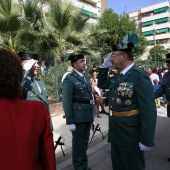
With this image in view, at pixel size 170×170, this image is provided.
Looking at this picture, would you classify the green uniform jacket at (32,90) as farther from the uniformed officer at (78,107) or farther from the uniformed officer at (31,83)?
the uniformed officer at (78,107)

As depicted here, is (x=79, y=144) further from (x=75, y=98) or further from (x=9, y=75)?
(x=9, y=75)

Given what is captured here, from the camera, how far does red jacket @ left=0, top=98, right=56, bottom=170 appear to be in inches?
52.9

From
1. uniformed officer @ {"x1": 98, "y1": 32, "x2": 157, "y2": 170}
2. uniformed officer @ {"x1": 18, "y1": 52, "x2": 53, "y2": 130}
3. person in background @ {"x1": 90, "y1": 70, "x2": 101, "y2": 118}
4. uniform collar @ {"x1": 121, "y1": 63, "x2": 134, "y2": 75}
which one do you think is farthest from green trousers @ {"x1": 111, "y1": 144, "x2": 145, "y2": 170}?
person in background @ {"x1": 90, "y1": 70, "x2": 101, "y2": 118}

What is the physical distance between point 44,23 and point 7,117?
1043 cm

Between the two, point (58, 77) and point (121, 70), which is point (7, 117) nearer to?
point (121, 70)

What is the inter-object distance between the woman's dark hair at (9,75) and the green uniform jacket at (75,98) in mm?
1980

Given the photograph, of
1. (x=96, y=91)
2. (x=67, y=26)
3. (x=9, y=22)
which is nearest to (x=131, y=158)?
(x=96, y=91)

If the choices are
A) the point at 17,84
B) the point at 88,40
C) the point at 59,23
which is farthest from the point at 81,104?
the point at 88,40

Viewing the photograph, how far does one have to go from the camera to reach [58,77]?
8672mm

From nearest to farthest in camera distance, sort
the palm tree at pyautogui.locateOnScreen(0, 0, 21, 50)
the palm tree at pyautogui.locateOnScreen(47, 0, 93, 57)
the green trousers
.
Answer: the green trousers → the palm tree at pyautogui.locateOnScreen(0, 0, 21, 50) → the palm tree at pyautogui.locateOnScreen(47, 0, 93, 57)

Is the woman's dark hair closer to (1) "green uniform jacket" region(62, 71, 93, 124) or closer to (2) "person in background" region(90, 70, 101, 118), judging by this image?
(1) "green uniform jacket" region(62, 71, 93, 124)

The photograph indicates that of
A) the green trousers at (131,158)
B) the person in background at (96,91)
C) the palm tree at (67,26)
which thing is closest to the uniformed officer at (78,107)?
the green trousers at (131,158)

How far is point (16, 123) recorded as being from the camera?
1.36 meters

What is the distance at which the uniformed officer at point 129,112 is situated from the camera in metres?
2.39
